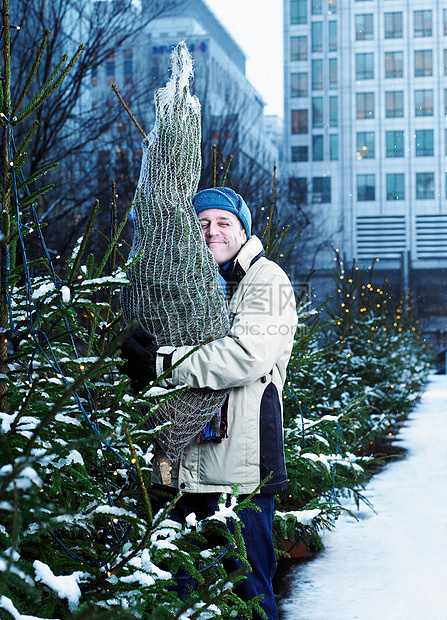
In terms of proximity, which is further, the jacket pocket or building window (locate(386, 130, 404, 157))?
building window (locate(386, 130, 404, 157))

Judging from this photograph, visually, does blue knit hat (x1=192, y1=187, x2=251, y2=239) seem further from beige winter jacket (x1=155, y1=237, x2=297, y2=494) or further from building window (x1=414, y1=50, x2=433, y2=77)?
building window (x1=414, y1=50, x2=433, y2=77)

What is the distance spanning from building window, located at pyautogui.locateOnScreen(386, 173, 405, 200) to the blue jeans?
59.6m

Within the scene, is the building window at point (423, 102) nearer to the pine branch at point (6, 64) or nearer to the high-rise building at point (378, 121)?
the high-rise building at point (378, 121)

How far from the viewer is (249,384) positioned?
2.73 meters

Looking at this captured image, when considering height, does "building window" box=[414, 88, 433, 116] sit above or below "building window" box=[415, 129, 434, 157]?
above

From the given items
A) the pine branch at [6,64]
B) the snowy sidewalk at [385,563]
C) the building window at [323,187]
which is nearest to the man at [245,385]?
the pine branch at [6,64]

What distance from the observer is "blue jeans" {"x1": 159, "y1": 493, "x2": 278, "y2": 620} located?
9.23ft

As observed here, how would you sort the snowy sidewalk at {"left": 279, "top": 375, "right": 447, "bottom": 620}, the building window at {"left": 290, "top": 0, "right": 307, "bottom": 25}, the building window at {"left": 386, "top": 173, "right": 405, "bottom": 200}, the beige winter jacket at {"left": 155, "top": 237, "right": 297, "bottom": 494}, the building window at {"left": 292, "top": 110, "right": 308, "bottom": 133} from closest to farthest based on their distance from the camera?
1. the beige winter jacket at {"left": 155, "top": 237, "right": 297, "bottom": 494}
2. the snowy sidewalk at {"left": 279, "top": 375, "right": 447, "bottom": 620}
3. the building window at {"left": 386, "top": 173, "right": 405, "bottom": 200}
4. the building window at {"left": 292, "top": 110, "right": 308, "bottom": 133}
5. the building window at {"left": 290, "top": 0, "right": 307, "bottom": 25}

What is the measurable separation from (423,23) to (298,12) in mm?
10041

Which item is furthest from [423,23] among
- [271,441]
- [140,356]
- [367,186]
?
[140,356]

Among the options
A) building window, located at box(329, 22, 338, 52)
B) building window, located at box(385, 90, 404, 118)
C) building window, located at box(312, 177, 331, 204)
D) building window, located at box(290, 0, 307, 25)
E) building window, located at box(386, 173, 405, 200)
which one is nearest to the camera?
building window, located at box(312, 177, 331, 204)

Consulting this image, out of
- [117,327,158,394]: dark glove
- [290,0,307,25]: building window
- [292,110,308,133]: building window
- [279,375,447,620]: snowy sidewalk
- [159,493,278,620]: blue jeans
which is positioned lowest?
[279,375,447,620]: snowy sidewalk

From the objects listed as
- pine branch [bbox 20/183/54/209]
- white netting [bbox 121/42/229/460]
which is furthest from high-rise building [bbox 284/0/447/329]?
pine branch [bbox 20/183/54/209]

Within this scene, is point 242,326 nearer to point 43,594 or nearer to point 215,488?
point 215,488
